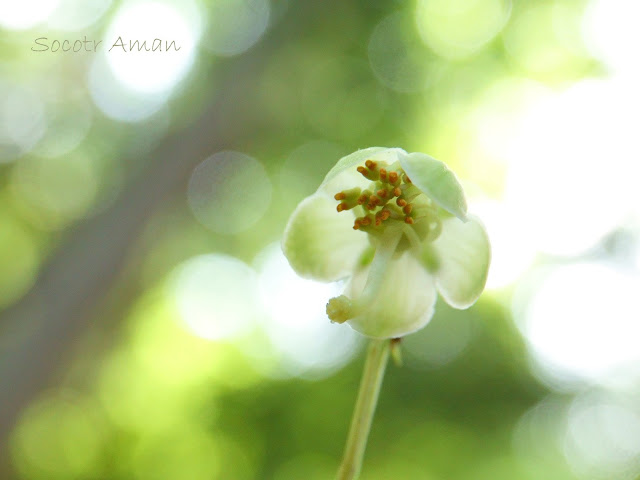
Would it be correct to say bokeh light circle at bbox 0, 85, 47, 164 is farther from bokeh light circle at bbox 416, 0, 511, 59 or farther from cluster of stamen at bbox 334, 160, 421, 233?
cluster of stamen at bbox 334, 160, 421, 233

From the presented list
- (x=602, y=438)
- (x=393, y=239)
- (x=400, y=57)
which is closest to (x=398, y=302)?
(x=393, y=239)

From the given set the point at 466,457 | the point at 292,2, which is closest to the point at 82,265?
the point at 292,2

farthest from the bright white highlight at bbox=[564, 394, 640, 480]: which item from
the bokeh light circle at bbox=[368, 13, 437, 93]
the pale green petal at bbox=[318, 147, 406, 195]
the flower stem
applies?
the flower stem

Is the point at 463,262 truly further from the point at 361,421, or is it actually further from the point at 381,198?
the point at 361,421

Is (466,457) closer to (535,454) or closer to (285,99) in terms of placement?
(535,454)

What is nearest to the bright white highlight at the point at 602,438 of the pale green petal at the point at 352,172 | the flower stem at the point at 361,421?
the pale green petal at the point at 352,172
